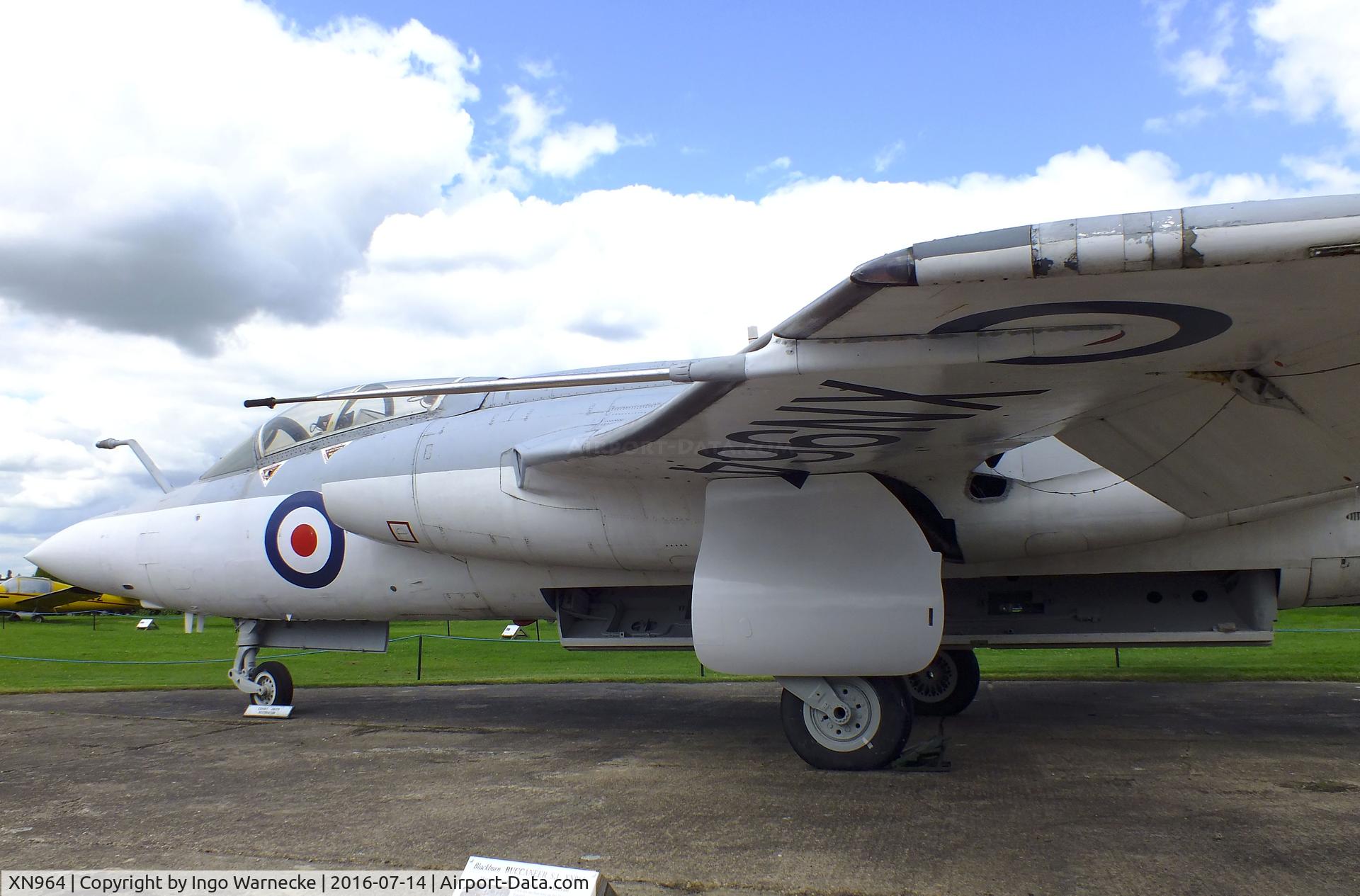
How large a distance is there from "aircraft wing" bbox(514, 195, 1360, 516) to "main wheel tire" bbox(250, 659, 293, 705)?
5.07 m

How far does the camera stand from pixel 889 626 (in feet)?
17.4

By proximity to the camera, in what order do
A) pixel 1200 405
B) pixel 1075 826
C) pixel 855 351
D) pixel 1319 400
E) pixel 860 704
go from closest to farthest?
pixel 855 351, pixel 1319 400, pixel 1200 405, pixel 1075 826, pixel 860 704

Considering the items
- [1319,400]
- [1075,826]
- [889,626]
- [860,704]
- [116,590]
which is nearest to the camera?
[1319,400]

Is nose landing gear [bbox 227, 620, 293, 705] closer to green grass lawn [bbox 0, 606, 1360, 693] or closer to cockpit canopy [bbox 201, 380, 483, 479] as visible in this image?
cockpit canopy [bbox 201, 380, 483, 479]

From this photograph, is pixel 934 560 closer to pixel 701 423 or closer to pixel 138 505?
pixel 701 423

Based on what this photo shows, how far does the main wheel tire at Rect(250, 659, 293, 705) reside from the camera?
870cm

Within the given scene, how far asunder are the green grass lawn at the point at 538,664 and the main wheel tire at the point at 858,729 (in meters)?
6.01

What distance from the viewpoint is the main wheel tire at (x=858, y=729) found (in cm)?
571

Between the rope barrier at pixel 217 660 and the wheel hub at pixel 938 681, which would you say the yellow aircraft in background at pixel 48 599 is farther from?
the wheel hub at pixel 938 681

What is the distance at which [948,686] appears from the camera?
27.0 feet

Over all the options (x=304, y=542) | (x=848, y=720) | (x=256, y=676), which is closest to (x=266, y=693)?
(x=256, y=676)

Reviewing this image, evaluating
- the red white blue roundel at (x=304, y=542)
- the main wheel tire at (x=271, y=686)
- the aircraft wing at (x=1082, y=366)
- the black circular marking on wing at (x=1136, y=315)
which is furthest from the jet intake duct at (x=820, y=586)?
the main wheel tire at (x=271, y=686)

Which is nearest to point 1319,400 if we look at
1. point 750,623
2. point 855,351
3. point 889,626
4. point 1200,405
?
point 1200,405

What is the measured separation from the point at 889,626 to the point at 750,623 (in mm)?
817
